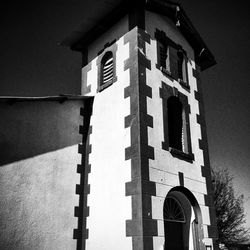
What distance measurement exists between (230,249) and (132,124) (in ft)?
44.8

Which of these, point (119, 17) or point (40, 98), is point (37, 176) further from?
point (119, 17)

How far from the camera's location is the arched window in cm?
1029

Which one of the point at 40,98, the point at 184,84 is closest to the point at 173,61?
the point at 184,84

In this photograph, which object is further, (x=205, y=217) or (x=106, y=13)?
(x=106, y=13)

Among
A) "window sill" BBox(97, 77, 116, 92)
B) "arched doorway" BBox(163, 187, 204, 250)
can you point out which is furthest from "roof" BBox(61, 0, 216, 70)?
"arched doorway" BBox(163, 187, 204, 250)

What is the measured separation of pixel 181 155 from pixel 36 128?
441 cm

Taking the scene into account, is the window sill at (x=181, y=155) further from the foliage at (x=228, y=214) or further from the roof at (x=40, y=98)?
the foliage at (x=228, y=214)

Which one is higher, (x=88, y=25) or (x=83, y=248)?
(x=88, y=25)

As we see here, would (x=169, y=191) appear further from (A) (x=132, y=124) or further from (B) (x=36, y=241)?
(B) (x=36, y=241)

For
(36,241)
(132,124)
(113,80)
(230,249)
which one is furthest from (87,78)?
(230,249)

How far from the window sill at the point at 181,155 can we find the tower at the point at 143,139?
0.10 ft

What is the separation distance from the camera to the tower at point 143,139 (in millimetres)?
7727

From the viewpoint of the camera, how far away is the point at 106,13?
1075cm

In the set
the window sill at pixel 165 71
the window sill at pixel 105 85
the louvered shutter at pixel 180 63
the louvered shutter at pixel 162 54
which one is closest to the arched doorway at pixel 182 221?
the window sill at pixel 165 71
